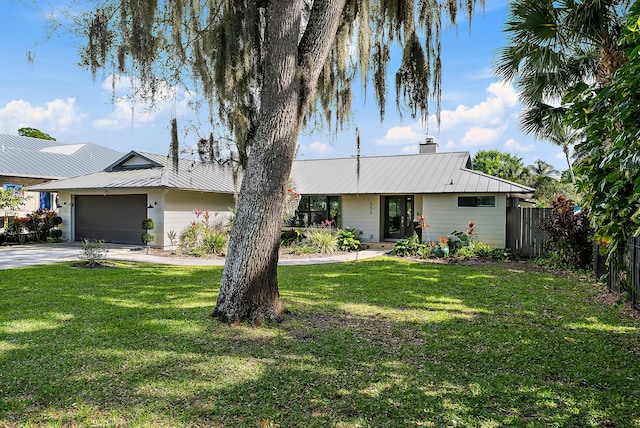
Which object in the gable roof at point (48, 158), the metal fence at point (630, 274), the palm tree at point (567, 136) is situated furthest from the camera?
the gable roof at point (48, 158)

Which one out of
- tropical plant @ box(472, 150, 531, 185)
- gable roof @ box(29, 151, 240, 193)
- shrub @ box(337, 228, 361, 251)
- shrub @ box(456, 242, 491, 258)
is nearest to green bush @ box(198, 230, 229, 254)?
gable roof @ box(29, 151, 240, 193)

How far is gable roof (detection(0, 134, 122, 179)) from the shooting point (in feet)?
60.0

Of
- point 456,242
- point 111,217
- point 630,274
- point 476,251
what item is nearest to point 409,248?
point 456,242

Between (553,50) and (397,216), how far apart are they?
33.6 ft

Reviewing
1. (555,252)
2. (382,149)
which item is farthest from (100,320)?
(382,149)

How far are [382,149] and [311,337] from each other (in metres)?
17.4

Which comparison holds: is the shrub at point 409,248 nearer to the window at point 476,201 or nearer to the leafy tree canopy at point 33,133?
the window at point 476,201

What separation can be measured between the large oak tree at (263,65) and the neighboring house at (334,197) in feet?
28.8

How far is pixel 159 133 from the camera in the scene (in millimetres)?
7660

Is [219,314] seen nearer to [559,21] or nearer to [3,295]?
[3,295]

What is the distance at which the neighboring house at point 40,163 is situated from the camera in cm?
1767

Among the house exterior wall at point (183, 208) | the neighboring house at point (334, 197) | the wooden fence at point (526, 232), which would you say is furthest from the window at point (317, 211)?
the wooden fence at point (526, 232)

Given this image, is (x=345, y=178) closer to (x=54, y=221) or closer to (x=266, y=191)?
(x=54, y=221)

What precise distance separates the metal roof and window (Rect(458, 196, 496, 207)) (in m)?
0.43
